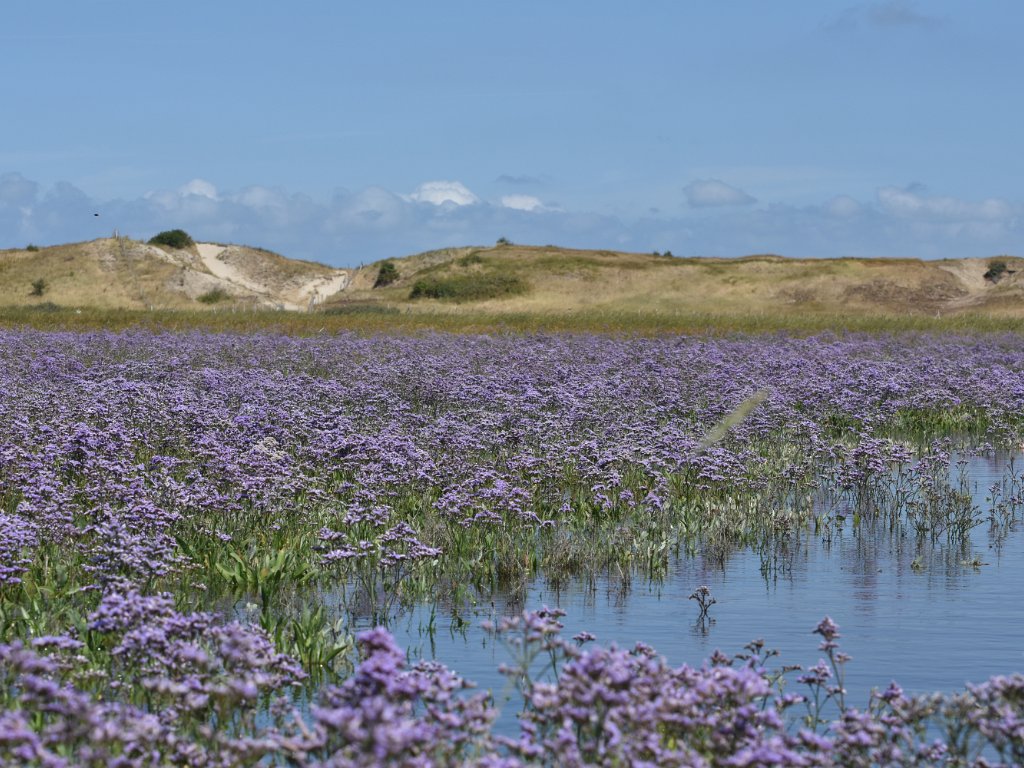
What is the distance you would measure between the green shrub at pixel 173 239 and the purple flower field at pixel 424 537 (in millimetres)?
90118

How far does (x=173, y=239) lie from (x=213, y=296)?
20038 mm

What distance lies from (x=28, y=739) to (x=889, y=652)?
6.44 m

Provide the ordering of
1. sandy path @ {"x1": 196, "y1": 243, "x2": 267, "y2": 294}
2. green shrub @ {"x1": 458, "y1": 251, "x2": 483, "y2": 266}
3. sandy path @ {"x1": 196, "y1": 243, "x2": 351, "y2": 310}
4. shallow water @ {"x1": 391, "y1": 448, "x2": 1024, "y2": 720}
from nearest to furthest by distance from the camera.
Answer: shallow water @ {"x1": 391, "y1": 448, "x2": 1024, "y2": 720}
green shrub @ {"x1": 458, "y1": 251, "x2": 483, "y2": 266}
sandy path @ {"x1": 196, "y1": 243, "x2": 351, "y2": 310}
sandy path @ {"x1": 196, "y1": 243, "x2": 267, "y2": 294}

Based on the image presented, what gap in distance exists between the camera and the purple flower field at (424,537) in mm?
5281

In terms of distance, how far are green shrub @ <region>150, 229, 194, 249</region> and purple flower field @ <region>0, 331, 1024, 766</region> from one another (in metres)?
90.1

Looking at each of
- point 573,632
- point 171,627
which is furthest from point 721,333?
point 171,627

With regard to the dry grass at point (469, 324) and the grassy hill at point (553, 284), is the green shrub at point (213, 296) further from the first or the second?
the dry grass at point (469, 324)

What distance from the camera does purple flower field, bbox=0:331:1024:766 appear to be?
17.3 ft

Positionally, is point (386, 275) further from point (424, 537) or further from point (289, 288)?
point (424, 537)

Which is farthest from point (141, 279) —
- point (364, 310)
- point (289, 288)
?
point (364, 310)

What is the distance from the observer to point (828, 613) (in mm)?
10562

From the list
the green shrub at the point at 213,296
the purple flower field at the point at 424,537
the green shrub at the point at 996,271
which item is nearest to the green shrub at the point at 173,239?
the green shrub at the point at 213,296

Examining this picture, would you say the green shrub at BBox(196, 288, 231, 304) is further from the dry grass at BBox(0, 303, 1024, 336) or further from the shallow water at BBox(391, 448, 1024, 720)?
the shallow water at BBox(391, 448, 1024, 720)

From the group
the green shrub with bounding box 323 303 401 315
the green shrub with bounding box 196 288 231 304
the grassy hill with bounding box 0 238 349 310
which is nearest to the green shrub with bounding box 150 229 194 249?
→ the grassy hill with bounding box 0 238 349 310
